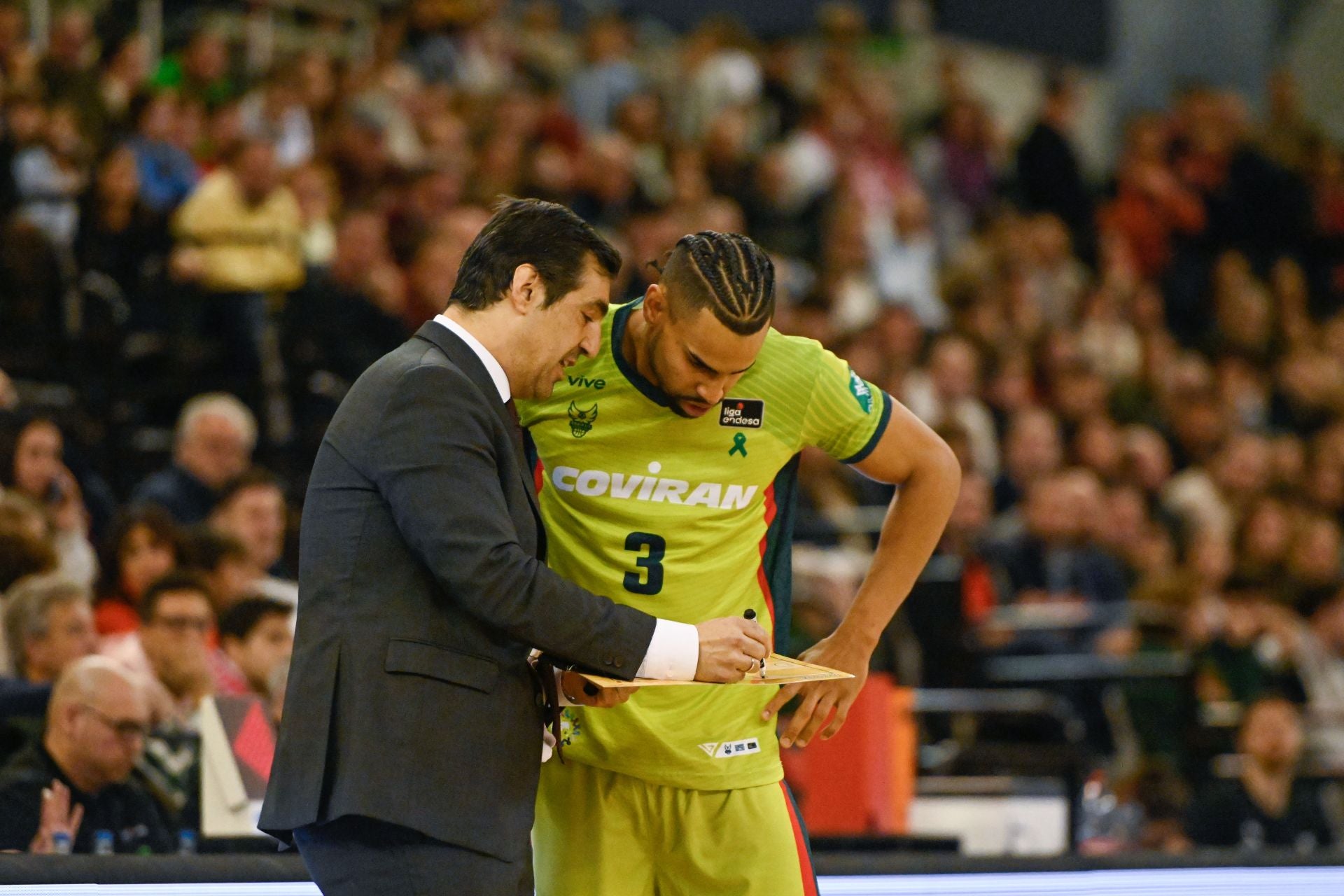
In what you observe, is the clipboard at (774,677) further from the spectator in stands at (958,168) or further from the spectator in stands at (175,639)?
the spectator in stands at (958,168)

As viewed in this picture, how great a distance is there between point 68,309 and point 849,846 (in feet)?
15.5

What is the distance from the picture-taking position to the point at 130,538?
22.5ft

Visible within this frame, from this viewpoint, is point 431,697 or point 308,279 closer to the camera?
point 431,697

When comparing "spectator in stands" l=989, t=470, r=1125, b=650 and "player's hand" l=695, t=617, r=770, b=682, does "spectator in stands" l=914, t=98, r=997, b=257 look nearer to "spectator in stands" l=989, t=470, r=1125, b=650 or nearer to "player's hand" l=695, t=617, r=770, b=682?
"spectator in stands" l=989, t=470, r=1125, b=650

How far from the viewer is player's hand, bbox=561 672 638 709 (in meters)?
2.89

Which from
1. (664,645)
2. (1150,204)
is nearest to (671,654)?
(664,645)

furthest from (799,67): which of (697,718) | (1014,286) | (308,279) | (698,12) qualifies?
(697,718)

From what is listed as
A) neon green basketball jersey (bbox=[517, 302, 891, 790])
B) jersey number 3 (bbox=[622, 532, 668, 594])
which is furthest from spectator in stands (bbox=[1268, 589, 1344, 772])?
jersey number 3 (bbox=[622, 532, 668, 594])

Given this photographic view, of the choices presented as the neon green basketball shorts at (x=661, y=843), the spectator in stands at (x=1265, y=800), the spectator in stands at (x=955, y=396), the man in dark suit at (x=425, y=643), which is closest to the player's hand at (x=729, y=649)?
the man in dark suit at (x=425, y=643)

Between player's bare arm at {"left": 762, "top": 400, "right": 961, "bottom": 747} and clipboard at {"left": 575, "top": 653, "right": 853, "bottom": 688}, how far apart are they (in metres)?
0.26

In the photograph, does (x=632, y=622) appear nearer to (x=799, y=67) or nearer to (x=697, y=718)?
(x=697, y=718)

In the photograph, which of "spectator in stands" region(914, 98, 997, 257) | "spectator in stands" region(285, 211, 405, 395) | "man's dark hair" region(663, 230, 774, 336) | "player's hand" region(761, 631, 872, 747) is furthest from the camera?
"spectator in stands" region(914, 98, 997, 257)

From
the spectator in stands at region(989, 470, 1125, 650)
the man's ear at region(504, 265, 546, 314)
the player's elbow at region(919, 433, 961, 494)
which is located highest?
the man's ear at region(504, 265, 546, 314)

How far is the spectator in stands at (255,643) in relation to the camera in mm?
6172
